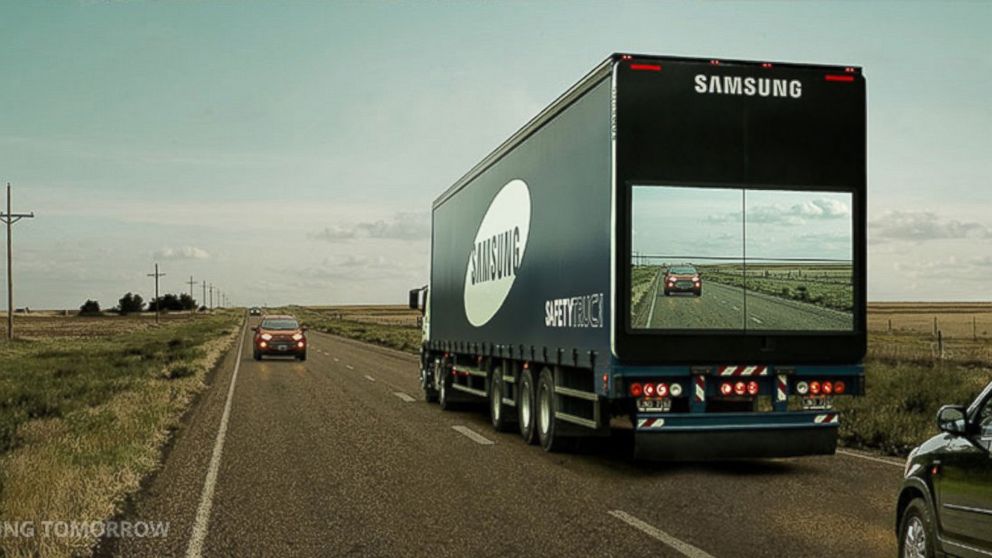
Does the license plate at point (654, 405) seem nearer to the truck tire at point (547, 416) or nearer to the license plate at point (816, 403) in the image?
the license plate at point (816, 403)

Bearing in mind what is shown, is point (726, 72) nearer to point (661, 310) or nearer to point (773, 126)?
point (773, 126)

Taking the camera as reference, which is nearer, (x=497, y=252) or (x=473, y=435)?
(x=473, y=435)

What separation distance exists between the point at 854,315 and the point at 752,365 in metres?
1.22

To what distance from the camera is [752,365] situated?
36.6ft

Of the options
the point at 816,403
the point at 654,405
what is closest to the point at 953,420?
the point at 654,405

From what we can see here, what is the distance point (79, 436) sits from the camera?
14156 mm

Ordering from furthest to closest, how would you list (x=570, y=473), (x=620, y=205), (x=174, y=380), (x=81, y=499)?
(x=174, y=380) < (x=570, y=473) < (x=620, y=205) < (x=81, y=499)

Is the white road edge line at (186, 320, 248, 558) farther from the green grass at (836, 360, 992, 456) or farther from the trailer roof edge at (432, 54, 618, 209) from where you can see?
the green grass at (836, 360, 992, 456)

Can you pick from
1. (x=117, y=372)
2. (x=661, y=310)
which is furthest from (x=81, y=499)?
(x=117, y=372)

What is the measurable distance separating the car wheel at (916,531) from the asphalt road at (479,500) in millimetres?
1222

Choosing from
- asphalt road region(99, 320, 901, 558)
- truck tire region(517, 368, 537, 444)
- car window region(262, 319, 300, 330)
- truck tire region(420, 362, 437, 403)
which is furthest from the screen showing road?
car window region(262, 319, 300, 330)

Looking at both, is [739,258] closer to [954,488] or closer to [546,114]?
[546,114]

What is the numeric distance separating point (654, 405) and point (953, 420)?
5339mm

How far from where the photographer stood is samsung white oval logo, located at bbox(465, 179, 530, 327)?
48.7ft
